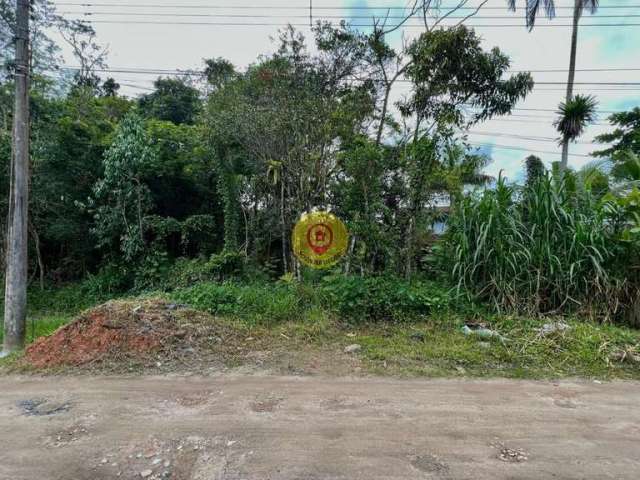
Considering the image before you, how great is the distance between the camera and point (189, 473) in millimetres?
2074

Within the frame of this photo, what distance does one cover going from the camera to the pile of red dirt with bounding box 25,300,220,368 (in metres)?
3.92

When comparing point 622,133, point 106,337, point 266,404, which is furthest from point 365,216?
point 622,133

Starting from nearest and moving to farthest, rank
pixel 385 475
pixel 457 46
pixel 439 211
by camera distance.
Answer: pixel 385 475 → pixel 457 46 → pixel 439 211

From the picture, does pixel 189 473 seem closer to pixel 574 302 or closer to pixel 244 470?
pixel 244 470

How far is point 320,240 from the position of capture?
5.83 m

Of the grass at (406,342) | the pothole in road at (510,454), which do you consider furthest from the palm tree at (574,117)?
the pothole in road at (510,454)

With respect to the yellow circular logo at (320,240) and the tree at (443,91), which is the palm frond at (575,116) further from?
the yellow circular logo at (320,240)

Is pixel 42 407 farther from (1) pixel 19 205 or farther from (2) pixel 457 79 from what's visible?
(2) pixel 457 79

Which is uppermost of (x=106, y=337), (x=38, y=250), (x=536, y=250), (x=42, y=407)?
(x=536, y=250)

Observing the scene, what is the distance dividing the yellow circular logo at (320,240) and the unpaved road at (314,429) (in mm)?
2703

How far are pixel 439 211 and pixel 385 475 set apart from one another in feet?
16.0

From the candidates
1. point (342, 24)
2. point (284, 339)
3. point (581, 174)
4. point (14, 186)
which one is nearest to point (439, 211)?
point (581, 174)

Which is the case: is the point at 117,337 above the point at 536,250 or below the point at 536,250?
below

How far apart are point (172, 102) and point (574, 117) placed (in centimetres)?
1329
